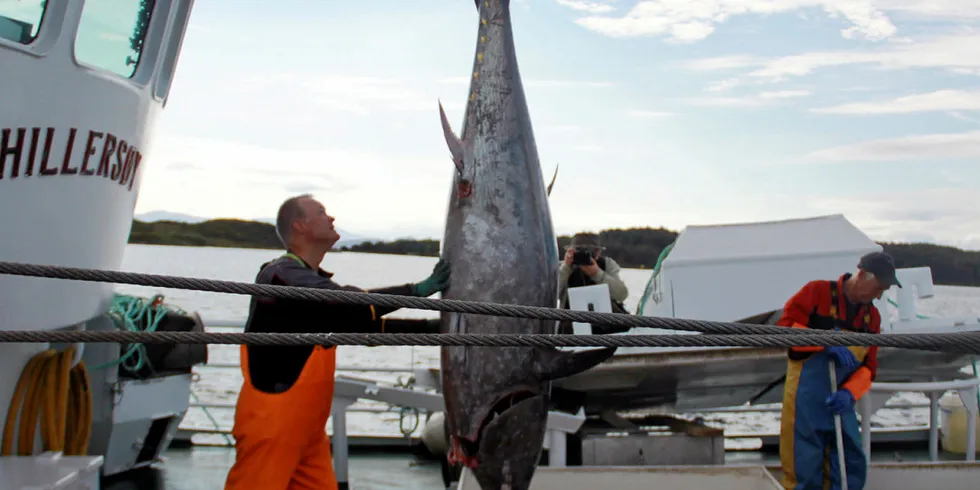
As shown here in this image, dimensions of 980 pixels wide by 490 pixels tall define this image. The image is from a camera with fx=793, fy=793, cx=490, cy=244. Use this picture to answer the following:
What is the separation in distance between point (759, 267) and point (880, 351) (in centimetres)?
96

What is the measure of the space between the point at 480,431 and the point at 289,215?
1159 mm

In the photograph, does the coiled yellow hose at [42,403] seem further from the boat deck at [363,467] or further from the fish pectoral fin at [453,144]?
the fish pectoral fin at [453,144]

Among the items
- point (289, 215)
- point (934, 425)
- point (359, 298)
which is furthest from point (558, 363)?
point (934, 425)

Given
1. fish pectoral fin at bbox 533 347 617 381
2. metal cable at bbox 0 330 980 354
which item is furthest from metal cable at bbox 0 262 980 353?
fish pectoral fin at bbox 533 347 617 381

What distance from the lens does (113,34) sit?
3938mm

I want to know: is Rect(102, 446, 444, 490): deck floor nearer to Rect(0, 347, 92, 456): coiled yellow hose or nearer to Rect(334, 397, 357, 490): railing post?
Rect(334, 397, 357, 490): railing post

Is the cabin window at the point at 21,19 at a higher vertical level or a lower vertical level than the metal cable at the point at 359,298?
higher

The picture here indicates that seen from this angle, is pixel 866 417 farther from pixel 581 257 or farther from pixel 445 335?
pixel 445 335

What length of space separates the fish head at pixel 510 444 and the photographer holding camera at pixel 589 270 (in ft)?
8.66

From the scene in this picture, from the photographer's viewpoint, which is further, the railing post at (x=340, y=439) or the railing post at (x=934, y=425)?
the railing post at (x=934, y=425)

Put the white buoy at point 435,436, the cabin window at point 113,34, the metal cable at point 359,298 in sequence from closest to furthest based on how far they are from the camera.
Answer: the metal cable at point 359,298
the cabin window at point 113,34
the white buoy at point 435,436

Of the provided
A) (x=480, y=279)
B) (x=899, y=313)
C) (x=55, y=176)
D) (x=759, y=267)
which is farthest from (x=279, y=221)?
(x=899, y=313)

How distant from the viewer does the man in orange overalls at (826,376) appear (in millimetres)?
3992

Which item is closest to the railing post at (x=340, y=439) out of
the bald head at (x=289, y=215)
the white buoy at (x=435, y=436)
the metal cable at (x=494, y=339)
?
the white buoy at (x=435, y=436)
